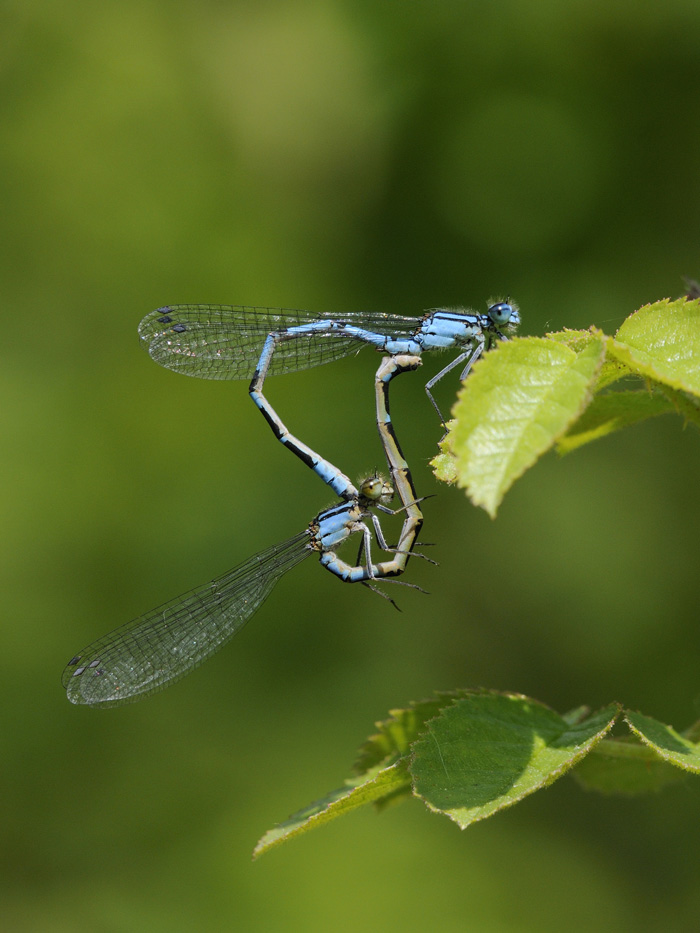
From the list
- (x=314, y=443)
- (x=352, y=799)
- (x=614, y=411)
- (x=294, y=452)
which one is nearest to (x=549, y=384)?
(x=614, y=411)

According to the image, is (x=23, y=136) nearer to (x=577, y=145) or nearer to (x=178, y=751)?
(x=577, y=145)

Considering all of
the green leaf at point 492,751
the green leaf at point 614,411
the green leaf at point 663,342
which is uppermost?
the green leaf at point 663,342

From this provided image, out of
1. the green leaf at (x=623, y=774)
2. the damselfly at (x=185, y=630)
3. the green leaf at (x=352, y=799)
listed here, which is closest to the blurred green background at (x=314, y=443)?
the damselfly at (x=185, y=630)

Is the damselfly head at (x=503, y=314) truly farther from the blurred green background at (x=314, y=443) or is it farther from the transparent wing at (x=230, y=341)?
the blurred green background at (x=314, y=443)

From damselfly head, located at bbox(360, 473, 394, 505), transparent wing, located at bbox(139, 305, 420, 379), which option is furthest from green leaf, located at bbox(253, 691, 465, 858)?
transparent wing, located at bbox(139, 305, 420, 379)

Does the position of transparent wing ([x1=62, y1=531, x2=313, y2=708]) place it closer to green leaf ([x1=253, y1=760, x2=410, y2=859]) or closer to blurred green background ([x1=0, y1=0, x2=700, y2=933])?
blurred green background ([x1=0, y1=0, x2=700, y2=933])

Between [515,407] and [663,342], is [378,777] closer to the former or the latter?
[515,407]

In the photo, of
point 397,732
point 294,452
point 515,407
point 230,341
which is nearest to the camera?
point 515,407
